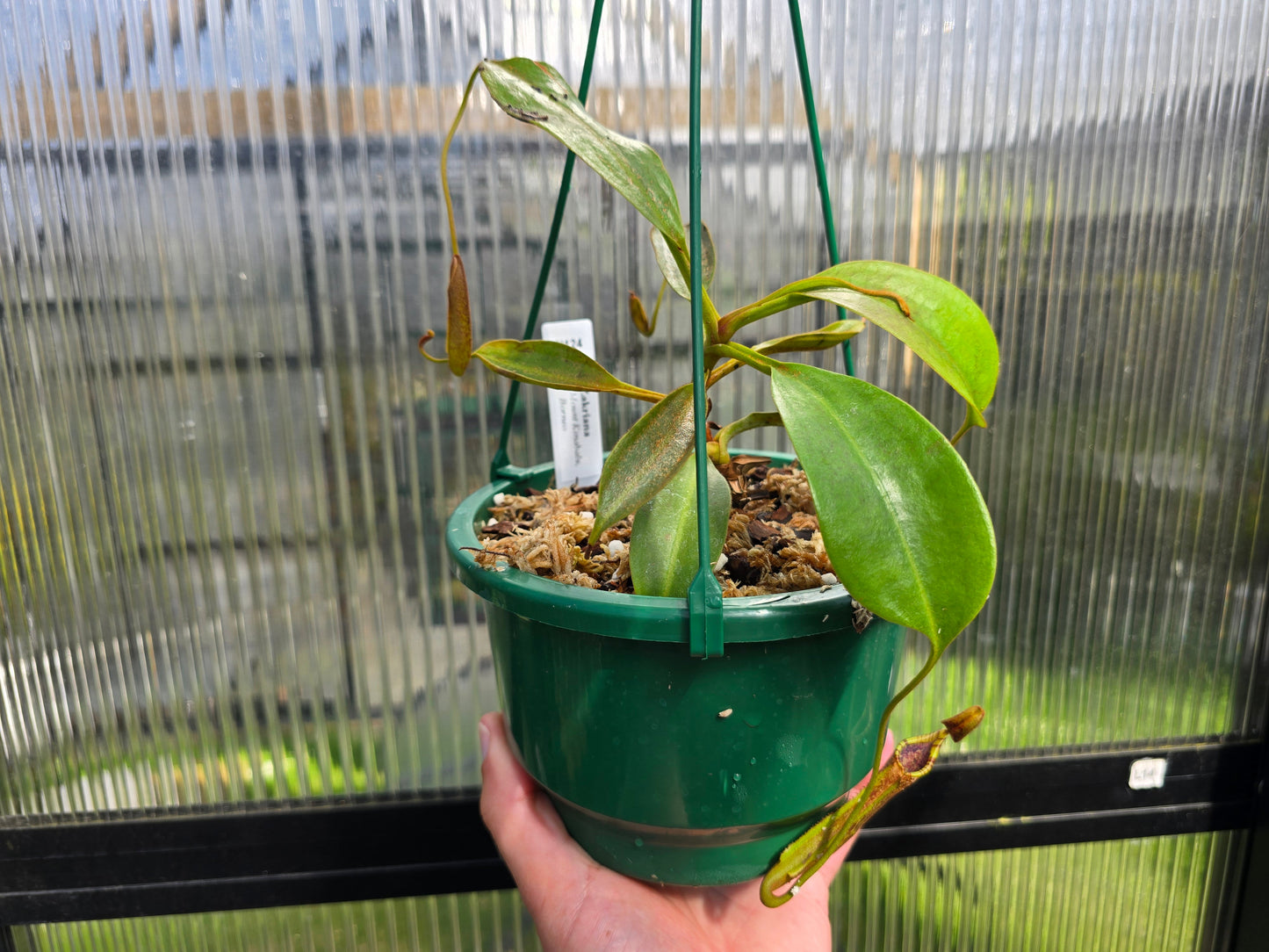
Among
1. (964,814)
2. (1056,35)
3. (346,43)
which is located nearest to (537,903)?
(964,814)

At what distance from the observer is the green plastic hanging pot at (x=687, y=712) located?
1.21ft

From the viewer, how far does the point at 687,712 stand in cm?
39

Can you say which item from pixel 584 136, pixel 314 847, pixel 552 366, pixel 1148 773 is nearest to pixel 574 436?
pixel 552 366

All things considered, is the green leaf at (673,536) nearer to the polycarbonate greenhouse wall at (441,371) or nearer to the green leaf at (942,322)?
the green leaf at (942,322)

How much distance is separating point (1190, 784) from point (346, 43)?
116 centimetres

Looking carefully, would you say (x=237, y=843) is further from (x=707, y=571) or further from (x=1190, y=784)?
(x=1190, y=784)

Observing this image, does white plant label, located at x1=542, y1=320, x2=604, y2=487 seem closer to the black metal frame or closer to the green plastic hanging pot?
the green plastic hanging pot

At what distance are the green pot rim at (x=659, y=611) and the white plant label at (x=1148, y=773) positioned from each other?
2.26ft

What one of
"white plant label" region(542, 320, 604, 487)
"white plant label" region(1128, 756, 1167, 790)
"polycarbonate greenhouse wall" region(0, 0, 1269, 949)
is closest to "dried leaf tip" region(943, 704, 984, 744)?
"white plant label" region(542, 320, 604, 487)

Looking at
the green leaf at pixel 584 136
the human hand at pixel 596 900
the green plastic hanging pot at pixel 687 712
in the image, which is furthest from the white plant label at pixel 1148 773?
the green leaf at pixel 584 136

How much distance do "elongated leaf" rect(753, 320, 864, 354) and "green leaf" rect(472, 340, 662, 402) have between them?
9cm

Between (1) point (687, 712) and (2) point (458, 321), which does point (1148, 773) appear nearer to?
(1) point (687, 712)

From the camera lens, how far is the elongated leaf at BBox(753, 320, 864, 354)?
45 cm

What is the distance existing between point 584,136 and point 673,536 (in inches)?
8.3
